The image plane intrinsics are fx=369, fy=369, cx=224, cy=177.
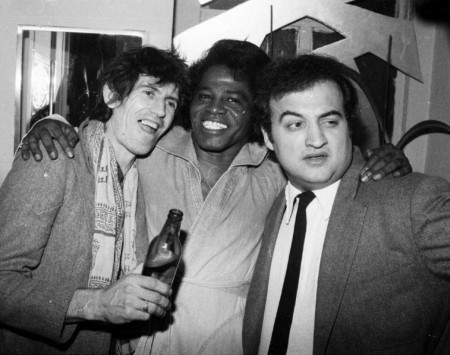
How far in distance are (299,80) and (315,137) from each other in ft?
0.90

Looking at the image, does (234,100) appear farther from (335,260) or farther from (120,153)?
(335,260)

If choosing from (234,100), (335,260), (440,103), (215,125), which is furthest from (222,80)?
(440,103)

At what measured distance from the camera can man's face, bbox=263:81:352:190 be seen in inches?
57.2

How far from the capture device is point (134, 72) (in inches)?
68.8

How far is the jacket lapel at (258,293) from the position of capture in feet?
5.19

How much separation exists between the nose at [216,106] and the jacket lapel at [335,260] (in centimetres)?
82

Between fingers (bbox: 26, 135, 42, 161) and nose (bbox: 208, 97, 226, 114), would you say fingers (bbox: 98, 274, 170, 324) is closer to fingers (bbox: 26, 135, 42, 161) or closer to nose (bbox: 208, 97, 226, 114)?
fingers (bbox: 26, 135, 42, 161)

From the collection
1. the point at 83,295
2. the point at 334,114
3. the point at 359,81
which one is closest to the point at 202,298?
the point at 83,295

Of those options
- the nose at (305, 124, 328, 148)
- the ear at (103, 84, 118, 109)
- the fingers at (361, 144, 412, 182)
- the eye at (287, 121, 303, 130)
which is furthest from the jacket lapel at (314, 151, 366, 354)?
the ear at (103, 84, 118, 109)

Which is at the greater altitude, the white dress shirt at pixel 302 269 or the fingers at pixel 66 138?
the fingers at pixel 66 138

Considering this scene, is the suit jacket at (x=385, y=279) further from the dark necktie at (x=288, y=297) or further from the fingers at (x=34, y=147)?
the fingers at (x=34, y=147)

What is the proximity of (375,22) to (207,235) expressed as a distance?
7.46 ft

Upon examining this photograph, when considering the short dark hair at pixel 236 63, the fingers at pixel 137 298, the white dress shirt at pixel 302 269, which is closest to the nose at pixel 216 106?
the short dark hair at pixel 236 63

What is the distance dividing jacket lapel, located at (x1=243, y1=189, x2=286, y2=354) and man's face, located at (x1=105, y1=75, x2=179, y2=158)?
70 centimetres
